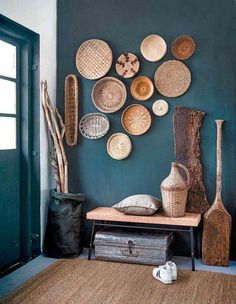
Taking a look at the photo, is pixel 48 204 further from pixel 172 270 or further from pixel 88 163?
pixel 172 270

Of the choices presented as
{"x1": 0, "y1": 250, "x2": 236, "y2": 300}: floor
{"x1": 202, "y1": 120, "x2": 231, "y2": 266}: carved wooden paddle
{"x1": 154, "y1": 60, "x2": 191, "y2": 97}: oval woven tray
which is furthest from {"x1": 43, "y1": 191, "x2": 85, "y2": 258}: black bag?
{"x1": 154, "y1": 60, "x2": 191, "y2": 97}: oval woven tray

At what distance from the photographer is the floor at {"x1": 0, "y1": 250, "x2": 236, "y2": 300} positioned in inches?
127

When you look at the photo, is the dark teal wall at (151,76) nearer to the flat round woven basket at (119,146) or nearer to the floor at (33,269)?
the flat round woven basket at (119,146)

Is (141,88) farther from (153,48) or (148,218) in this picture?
(148,218)

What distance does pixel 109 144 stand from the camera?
4176mm

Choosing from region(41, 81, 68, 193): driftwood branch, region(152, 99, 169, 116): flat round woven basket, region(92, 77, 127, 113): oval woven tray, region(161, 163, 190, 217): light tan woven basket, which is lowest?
region(161, 163, 190, 217): light tan woven basket

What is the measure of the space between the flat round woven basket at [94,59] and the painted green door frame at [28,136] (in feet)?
1.60

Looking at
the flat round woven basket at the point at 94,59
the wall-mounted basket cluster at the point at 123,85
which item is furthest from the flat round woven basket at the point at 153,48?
the flat round woven basket at the point at 94,59

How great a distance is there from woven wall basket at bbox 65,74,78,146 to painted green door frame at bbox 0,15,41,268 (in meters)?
0.37

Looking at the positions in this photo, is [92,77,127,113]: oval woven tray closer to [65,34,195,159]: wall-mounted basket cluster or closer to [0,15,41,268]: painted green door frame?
[65,34,195,159]: wall-mounted basket cluster

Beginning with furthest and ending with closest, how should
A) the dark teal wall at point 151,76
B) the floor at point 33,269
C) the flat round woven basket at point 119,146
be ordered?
the flat round woven basket at point 119,146 → the dark teal wall at point 151,76 → the floor at point 33,269

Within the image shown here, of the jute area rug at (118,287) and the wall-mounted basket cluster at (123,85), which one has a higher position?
the wall-mounted basket cluster at (123,85)

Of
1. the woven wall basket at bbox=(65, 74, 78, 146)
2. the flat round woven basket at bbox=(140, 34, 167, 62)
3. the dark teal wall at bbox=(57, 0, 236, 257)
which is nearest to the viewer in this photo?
the dark teal wall at bbox=(57, 0, 236, 257)

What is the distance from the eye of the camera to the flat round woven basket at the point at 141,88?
4.02 metres
